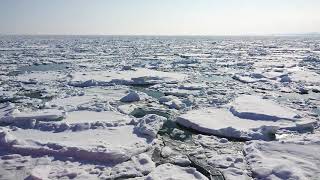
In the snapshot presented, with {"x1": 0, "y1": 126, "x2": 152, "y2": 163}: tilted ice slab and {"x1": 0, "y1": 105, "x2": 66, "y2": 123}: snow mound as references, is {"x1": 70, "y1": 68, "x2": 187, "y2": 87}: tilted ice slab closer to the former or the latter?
{"x1": 0, "y1": 105, "x2": 66, "y2": 123}: snow mound

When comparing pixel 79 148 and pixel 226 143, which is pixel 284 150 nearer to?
pixel 226 143

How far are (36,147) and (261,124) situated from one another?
15.7ft

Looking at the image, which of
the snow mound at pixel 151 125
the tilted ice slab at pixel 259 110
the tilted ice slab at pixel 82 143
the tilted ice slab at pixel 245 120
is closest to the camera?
the tilted ice slab at pixel 82 143

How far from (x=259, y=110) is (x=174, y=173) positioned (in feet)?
14.4

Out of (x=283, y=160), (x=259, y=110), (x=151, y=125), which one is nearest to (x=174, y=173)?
Answer: (x=283, y=160)

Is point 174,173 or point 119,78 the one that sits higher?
point 174,173

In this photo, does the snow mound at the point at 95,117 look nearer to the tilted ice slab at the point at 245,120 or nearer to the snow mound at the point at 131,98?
the tilted ice slab at the point at 245,120

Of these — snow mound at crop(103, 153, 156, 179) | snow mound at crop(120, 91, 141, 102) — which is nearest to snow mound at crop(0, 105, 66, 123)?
snow mound at crop(120, 91, 141, 102)

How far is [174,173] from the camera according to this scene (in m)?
5.19

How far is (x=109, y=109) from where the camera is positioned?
8.95 metres

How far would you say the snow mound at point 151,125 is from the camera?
6970 millimetres

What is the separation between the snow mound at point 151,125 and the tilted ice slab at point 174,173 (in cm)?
157

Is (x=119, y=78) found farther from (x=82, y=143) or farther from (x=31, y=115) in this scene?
(x=82, y=143)

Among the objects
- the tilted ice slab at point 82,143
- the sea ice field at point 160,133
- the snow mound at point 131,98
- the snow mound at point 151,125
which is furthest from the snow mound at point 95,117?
the snow mound at point 131,98
